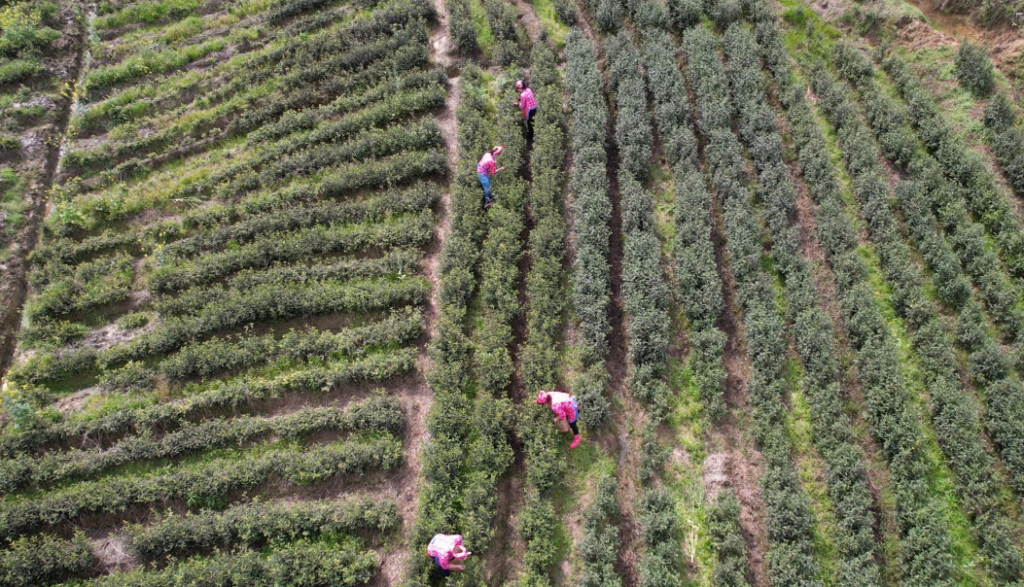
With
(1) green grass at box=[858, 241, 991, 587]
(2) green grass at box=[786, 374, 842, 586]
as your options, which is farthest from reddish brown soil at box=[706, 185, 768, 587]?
(1) green grass at box=[858, 241, 991, 587]

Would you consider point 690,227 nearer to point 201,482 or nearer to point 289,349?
point 289,349

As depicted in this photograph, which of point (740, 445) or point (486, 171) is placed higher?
point (486, 171)

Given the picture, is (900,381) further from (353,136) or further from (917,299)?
(353,136)

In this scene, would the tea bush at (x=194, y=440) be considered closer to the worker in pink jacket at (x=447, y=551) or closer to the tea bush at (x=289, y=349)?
the tea bush at (x=289, y=349)

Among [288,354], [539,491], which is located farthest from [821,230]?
[288,354]

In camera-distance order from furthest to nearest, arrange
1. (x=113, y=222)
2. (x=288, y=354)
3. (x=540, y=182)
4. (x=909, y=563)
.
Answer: (x=113, y=222)
(x=540, y=182)
(x=288, y=354)
(x=909, y=563)

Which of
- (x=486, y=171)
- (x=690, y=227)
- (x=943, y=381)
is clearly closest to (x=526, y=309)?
(x=486, y=171)

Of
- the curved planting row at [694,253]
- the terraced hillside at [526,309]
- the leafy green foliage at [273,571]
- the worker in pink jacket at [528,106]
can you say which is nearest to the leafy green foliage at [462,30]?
the terraced hillside at [526,309]

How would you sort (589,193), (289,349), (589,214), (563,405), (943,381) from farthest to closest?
(589,193), (589,214), (289,349), (943,381), (563,405)
